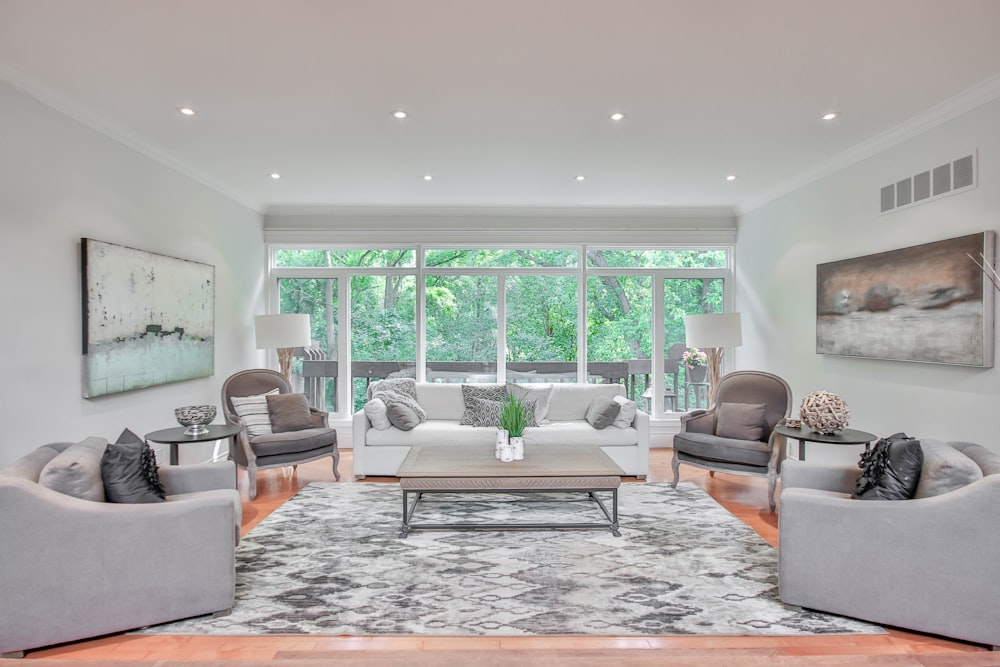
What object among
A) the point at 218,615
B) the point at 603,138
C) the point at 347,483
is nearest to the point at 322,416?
the point at 347,483

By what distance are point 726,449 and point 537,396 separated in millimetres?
1785

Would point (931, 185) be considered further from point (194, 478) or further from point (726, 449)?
point (194, 478)

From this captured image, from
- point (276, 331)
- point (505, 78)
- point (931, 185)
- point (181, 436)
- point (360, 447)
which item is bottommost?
point (360, 447)

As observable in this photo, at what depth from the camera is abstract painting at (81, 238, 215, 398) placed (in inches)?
142

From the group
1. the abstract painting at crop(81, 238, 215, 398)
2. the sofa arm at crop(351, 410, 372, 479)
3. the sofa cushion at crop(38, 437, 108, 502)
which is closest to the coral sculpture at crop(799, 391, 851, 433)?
the sofa arm at crop(351, 410, 372, 479)

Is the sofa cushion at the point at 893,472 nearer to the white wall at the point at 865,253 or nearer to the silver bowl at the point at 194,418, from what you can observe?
the white wall at the point at 865,253

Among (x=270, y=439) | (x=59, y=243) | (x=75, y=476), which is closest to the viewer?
(x=75, y=476)

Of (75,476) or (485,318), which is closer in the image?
(75,476)

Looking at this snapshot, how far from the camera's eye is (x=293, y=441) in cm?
458

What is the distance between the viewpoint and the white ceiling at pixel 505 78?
8.13ft

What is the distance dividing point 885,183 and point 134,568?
5024mm

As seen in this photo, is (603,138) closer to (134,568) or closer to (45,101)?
(45,101)

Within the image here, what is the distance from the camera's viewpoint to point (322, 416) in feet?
16.8

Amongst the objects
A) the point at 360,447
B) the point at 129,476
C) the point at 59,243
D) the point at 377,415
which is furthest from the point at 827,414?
the point at 59,243
